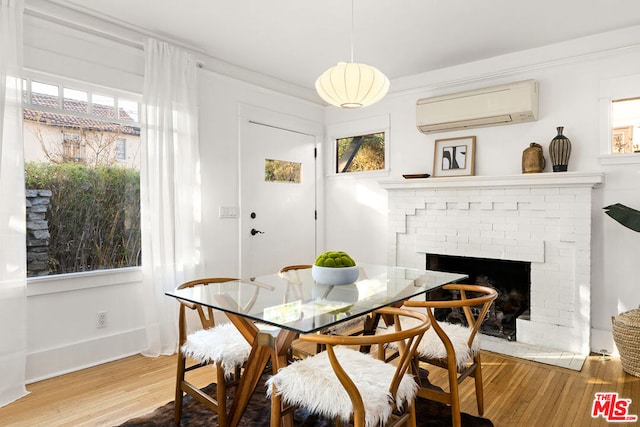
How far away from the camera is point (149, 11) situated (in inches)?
113

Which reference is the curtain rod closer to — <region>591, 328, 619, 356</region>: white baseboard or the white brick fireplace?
the white brick fireplace

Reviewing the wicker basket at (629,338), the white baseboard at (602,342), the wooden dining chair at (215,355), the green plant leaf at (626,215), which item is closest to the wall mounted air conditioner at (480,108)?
the green plant leaf at (626,215)

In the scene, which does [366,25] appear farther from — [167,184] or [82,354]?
[82,354]

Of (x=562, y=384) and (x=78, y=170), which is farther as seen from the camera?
(x=78, y=170)

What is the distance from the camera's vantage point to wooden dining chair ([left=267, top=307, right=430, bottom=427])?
1.41 m

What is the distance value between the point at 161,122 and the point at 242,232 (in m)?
1.30

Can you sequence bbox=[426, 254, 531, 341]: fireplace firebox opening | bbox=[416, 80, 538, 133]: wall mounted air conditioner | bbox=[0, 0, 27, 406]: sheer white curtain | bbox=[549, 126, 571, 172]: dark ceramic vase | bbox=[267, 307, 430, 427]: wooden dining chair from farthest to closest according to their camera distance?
bbox=[426, 254, 531, 341]: fireplace firebox opening < bbox=[416, 80, 538, 133]: wall mounted air conditioner < bbox=[549, 126, 571, 172]: dark ceramic vase < bbox=[0, 0, 27, 406]: sheer white curtain < bbox=[267, 307, 430, 427]: wooden dining chair

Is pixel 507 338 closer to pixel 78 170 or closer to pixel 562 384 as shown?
pixel 562 384

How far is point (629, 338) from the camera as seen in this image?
2775 mm

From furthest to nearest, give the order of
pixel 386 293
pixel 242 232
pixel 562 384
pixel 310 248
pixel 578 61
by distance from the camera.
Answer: pixel 310 248, pixel 242 232, pixel 578 61, pixel 562 384, pixel 386 293

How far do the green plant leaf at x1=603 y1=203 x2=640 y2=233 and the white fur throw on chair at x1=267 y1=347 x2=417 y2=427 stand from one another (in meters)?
2.24

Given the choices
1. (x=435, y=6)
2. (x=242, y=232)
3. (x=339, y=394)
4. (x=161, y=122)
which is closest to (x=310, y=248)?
(x=242, y=232)

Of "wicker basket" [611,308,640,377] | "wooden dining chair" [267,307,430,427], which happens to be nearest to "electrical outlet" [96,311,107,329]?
"wooden dining chair" [267,307,430,427]

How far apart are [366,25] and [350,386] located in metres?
2.65
